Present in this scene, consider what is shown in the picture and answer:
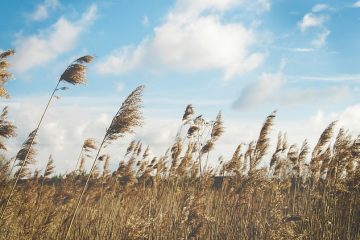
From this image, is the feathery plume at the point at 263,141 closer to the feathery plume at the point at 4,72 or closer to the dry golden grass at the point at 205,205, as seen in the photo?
the dry golden grass at the point at 205,205

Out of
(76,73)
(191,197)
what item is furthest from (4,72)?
(191,197)

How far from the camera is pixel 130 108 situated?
481cm

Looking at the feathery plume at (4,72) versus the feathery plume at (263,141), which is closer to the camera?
the feathery plume at (4,72)

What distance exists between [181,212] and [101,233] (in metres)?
1.55

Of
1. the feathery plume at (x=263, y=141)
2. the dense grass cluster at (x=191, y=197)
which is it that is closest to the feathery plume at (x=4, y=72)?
the dense grass cluster at (x=191, y=197)

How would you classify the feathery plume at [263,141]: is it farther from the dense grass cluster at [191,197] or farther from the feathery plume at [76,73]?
the feathery plume at [76,73]

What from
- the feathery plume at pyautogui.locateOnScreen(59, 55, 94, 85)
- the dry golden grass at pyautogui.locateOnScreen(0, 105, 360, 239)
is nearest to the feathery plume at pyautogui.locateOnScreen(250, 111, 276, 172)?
the dry golden grass at pyautogui.locateOnScreen(0, 105, 360, 239)

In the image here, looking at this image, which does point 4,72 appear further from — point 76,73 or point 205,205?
point 205,205

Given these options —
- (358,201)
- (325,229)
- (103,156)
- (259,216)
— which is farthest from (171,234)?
(103,156)

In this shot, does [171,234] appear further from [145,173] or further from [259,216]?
[145,173]

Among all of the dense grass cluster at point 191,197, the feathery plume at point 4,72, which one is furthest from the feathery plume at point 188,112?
the feathery plume at point 4,72

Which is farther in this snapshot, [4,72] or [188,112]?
[188,112]

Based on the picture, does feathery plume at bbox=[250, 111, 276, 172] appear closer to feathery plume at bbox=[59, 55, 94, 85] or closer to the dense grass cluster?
the dense grass cluster

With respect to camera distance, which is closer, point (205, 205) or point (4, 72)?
point (4, 72)
